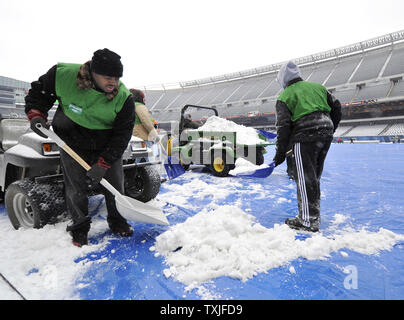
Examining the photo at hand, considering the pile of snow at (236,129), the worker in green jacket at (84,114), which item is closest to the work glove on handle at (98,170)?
the worker in green jacket at (84,114)

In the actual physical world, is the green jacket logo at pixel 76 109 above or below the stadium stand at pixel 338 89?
below

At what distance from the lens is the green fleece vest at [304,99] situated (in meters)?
2.38

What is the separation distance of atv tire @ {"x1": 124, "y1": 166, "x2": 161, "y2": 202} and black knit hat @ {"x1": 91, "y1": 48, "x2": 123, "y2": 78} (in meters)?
1.57

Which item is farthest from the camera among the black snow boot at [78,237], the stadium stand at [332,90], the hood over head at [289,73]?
the stadium stand at [332,90]

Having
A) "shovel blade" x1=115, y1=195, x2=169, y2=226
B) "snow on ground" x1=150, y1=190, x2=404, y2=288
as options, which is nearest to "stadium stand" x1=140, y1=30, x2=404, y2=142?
"snow on ground" x1=150, y1=190, x2=404, y2=288

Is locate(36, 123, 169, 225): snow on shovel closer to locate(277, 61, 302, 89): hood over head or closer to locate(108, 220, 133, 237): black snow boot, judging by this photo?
locate(108, 220, 133, 237): black snow boot

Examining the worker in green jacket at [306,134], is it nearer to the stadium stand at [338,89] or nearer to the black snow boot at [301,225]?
the black snow boot at [301,225]

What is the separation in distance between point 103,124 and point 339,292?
215 cm

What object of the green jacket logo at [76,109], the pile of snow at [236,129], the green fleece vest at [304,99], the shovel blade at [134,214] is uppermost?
the green fleece vest at [304,99]

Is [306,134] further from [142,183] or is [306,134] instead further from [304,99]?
[142,183]

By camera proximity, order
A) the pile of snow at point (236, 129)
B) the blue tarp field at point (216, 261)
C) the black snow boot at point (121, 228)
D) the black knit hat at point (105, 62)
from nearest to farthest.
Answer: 1. the blue tarp field at point (216, 261)
2. the black knit hat at point (105, 62)
3. the black snow boot at point (121, 228)
4. the pile of snow at point (236, 129)

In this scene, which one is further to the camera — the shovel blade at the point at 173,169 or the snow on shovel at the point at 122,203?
the shovel blade at the point at 173,169

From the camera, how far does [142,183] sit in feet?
10.7
